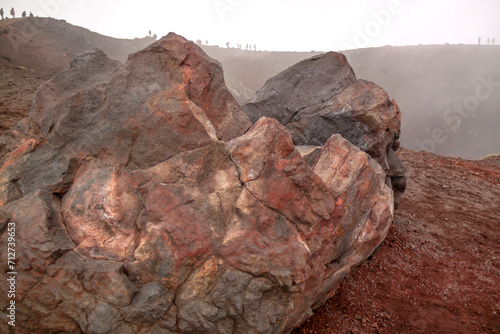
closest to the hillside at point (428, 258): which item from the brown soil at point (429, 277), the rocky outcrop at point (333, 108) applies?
the brown soil at point (429, 277)

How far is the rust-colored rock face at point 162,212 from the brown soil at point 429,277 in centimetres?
94

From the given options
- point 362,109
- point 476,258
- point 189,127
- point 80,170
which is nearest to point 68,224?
point 80,170

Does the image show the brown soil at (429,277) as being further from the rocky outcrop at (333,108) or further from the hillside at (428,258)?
the rocky outcrop at (333,108)

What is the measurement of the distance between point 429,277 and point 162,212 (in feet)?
17.4

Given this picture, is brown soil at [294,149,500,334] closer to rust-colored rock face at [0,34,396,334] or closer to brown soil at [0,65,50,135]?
rust-colored rock face at [0,34,396,334]

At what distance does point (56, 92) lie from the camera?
191 inches

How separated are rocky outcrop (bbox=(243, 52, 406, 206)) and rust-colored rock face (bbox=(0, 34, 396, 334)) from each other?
1.66 m

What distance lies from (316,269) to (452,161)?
41.3 feet

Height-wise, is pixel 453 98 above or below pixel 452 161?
below

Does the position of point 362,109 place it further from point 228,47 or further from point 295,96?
point 228,47

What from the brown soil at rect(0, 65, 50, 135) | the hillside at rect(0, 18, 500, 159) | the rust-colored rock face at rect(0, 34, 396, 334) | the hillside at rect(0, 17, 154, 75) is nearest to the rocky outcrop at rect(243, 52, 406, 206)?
the rust-colored rock face at rect(0, 34, 396, 334)

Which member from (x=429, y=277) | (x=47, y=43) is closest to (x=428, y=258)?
(x=429, y=277)

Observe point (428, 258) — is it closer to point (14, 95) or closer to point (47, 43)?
point (14, 95)

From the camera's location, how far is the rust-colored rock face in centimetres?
345
